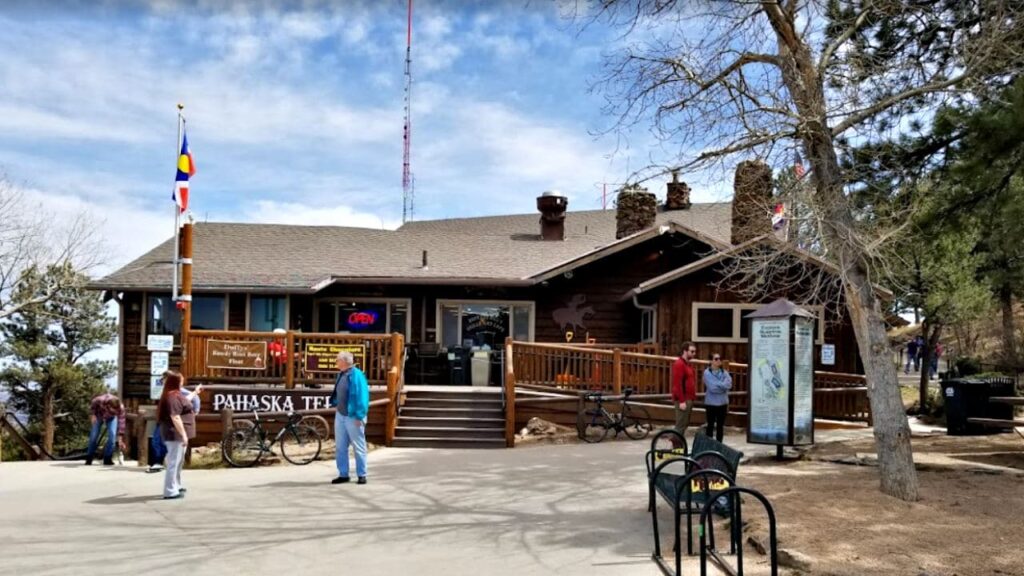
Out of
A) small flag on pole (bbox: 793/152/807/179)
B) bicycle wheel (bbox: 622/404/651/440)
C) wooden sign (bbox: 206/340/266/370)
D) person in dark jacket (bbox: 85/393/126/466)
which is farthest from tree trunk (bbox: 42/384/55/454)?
small flag on pole (bbox: 793/152/807/179)

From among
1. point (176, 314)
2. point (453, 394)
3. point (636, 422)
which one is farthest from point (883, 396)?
point (176, 314)

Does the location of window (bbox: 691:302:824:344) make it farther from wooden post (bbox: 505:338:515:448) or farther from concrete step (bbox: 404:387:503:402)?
wooden post (bbox: 505:338:515:448)

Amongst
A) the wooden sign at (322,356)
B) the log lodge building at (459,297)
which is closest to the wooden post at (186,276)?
the wooden sign at (322,356)

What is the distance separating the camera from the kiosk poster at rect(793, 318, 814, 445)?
12.4 m

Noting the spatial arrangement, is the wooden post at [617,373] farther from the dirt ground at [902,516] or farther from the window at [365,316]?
the window at [365,316]

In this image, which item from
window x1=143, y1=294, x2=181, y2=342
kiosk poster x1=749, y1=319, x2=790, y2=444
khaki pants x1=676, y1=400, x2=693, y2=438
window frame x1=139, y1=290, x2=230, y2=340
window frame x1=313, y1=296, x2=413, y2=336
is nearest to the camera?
kiosk poster x1=749, y1=319, x2=790, y2=444

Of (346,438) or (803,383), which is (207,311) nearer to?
(346,438)

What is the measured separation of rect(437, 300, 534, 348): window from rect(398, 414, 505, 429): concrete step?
18.7 feet

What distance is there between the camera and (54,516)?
8.84 meters

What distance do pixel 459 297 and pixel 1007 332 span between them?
703 inches

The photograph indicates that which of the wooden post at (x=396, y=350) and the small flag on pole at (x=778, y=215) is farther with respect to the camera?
the wooden post at (x=396, y=350)

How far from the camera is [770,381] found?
12734mm

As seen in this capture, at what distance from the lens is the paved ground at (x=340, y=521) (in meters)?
6.86

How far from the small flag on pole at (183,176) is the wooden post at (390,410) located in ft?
21.9
